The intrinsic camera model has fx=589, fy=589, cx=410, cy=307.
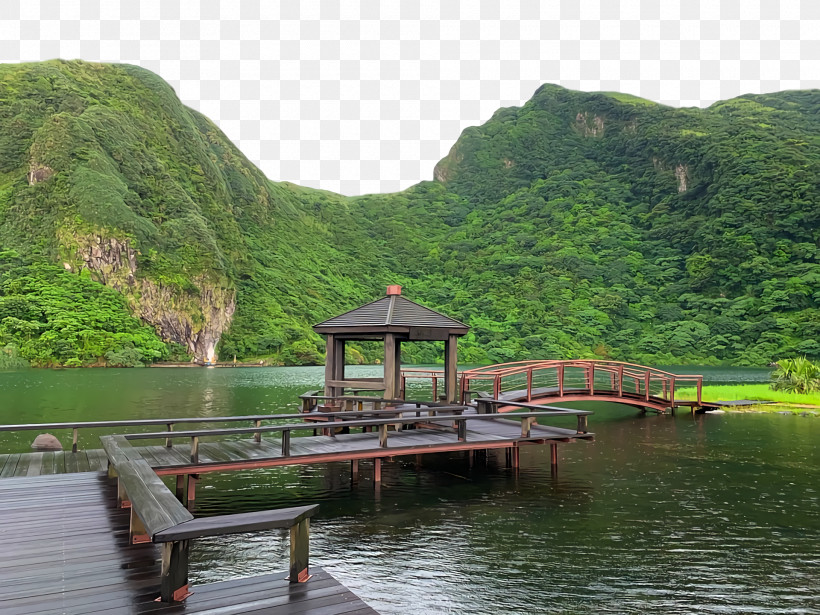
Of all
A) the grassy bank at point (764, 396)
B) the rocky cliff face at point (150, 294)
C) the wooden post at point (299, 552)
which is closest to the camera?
the wooden post at point (299, 552)

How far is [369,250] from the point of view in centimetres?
15938

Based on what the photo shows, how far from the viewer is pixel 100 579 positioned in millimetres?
5277

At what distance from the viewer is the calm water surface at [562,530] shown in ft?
25.6

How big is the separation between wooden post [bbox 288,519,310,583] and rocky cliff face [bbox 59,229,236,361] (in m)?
109

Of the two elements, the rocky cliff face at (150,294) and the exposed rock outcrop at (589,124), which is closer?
the rocky cliff face at (150,294)

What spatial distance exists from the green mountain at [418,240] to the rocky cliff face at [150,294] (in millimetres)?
337

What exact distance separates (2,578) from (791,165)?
468 feet

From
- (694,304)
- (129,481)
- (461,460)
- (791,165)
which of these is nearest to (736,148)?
(791,165)

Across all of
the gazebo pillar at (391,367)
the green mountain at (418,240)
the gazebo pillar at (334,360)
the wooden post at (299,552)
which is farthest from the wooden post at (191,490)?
the green mountain at (418,240)

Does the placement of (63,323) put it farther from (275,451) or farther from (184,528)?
(184,528)

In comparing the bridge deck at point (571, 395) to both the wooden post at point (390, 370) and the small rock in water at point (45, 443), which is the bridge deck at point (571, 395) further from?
the small rock in water at point (45, 443)

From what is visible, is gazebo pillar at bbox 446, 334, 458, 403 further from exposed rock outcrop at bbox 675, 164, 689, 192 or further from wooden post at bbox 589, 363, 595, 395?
exposed rock outcrop at bbox 675, 164, 689, 192

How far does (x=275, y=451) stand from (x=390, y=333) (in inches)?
201

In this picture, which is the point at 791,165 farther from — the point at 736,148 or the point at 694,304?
the point at 694,304
